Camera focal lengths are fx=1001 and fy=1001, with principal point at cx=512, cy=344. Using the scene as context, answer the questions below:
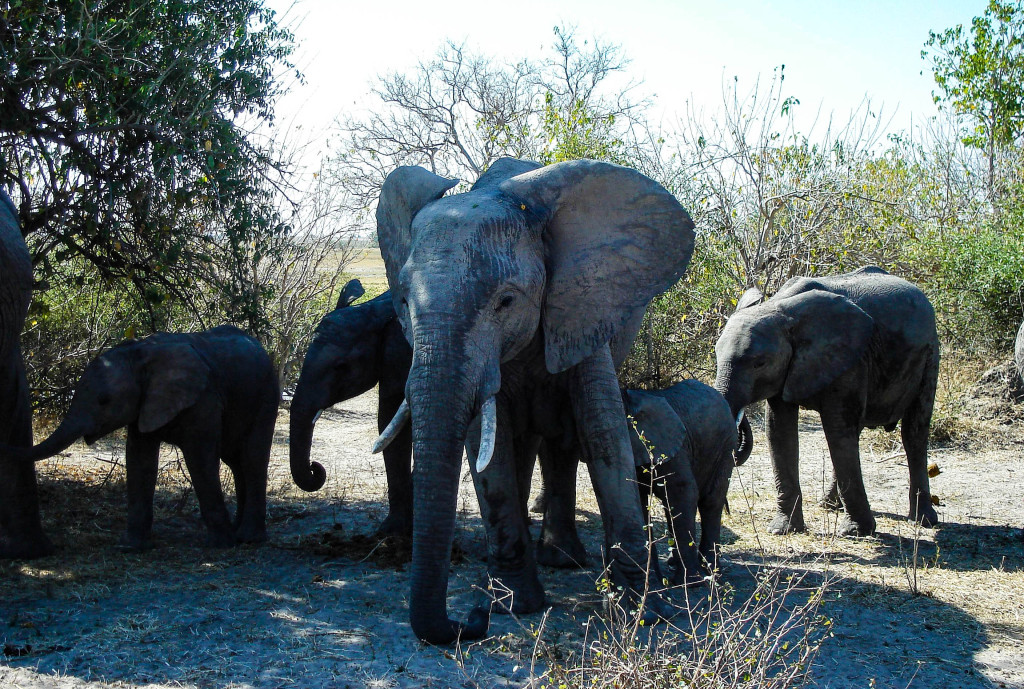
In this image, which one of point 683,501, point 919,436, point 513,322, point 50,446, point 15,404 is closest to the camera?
point 513,322

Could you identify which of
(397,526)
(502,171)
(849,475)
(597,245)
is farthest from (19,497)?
(849,475)

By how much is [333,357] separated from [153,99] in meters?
2.30

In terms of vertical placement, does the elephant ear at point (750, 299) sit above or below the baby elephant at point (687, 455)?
above

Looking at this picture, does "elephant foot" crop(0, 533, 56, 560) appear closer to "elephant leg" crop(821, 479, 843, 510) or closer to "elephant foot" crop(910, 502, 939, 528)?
"elephant leg" crop(821, 479, 843, 510)

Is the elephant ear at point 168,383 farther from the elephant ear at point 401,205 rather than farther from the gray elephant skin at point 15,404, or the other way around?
the elephant ear at point 401,205

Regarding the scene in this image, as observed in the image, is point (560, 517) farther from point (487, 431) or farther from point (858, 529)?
point (858, 529)

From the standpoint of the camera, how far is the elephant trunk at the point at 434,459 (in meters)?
4.43

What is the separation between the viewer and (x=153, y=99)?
713 centimetres

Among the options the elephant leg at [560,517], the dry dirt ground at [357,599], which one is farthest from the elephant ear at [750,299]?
the elephant leg at [560,517]

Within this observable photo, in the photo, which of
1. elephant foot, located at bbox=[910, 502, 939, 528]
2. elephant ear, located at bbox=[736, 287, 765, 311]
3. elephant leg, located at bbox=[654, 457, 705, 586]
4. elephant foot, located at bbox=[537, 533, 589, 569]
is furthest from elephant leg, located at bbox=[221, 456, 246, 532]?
elephant foot, located at bbox=[910, 502, 939, 528]

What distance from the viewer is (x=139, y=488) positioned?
6684 millimetres

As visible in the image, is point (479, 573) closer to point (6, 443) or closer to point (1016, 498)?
point (6, 443)

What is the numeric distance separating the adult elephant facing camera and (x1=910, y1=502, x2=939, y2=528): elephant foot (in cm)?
349

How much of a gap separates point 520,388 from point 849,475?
133 inches
